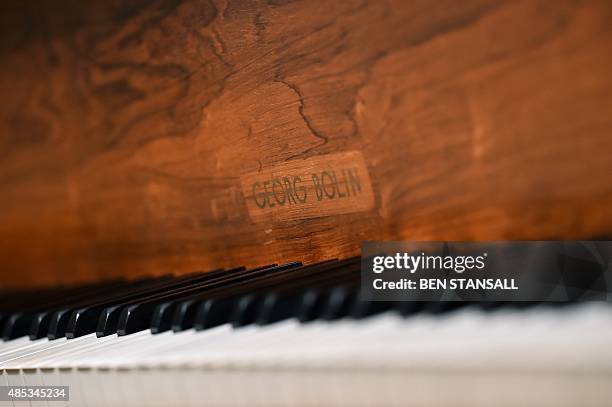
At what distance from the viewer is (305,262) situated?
3.84 feet

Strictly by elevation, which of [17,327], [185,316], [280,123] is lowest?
[17,327]

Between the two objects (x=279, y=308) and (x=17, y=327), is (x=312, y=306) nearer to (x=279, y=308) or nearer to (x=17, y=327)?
(x=279, y=308)

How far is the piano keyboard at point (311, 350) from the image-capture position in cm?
53

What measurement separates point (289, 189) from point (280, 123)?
0.30 feet

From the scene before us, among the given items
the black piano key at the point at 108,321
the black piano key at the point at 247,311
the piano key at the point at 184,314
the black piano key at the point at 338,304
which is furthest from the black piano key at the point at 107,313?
the black piano key at the point at 338,304

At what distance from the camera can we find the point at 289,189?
3.86 feet

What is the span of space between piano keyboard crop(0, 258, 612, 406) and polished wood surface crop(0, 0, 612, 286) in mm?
158

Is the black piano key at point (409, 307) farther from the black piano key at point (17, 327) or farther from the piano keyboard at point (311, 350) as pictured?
the black piano key at point (17, 327)

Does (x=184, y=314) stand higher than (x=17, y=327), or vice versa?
(x=184, y=314)

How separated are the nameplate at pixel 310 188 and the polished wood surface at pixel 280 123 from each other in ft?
0.04

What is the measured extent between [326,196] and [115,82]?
1.68 feet

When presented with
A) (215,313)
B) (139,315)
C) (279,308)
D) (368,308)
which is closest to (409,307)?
(368,308)

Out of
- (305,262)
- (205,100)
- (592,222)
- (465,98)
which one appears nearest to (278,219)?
(305,262)

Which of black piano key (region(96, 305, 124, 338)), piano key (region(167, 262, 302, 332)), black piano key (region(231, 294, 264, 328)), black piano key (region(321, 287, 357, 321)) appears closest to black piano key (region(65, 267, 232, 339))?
black piano key (region(96, 305, 124, 338))
